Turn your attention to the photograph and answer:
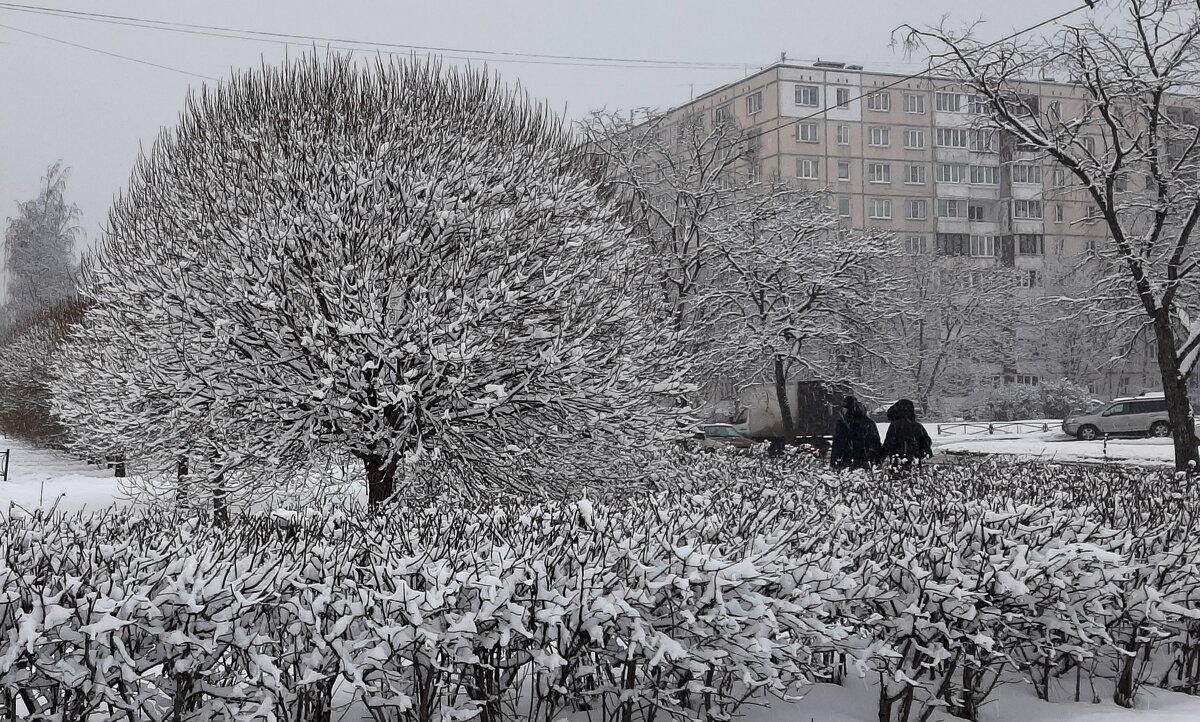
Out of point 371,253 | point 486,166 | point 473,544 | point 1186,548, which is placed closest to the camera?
point 473,544

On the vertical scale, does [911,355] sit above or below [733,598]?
above

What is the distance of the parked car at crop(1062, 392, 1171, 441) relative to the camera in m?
36.6

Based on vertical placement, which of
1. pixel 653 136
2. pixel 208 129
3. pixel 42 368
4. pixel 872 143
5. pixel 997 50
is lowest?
pixel 42 368

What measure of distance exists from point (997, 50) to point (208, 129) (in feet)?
36.5

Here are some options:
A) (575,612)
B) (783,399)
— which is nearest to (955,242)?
(783,399)

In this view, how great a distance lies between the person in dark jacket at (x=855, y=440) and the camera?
1238cm

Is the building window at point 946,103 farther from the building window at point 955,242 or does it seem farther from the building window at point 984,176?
the building window at point 955,242

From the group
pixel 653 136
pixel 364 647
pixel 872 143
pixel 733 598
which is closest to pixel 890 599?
pixel 733 598

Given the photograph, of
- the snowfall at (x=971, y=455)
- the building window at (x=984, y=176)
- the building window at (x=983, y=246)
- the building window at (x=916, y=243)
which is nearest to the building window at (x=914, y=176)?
the building window at (x=984, y=176)

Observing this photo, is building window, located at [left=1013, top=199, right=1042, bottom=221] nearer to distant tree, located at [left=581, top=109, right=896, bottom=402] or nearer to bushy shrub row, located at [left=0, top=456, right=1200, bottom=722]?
distant tree, located at [left=581, top=109, right=896, bottom=402]

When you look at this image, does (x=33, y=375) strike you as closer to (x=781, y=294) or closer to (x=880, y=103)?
(x=781, y=294)

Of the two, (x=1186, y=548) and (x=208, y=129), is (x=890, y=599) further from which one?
(x=208, y=129)

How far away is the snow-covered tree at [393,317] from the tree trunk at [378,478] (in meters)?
0.02

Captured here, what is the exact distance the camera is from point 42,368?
1161 inches
